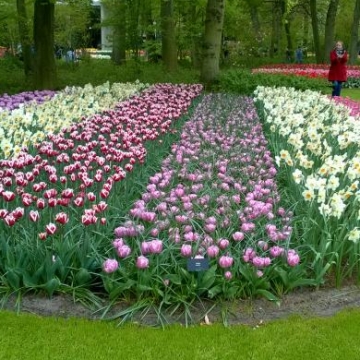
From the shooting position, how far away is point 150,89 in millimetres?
13414

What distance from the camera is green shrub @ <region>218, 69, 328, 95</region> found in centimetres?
1447

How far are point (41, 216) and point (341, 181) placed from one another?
2816 mm

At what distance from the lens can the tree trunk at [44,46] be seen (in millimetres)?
14664

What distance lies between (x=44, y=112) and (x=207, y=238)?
487cm

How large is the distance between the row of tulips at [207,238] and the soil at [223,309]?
0.11 m

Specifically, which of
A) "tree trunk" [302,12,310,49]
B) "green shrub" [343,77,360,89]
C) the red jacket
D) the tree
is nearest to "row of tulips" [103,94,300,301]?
the red jacket

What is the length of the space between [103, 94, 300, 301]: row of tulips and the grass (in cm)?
35

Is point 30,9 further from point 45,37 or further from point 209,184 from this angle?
point 209,184

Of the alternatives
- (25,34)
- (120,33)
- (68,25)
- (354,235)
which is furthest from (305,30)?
(354,235)

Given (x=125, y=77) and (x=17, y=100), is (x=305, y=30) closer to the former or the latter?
(x=125, y=77)

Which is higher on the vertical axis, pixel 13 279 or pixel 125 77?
pixel 125 77

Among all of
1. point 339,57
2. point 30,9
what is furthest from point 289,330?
point 30,9

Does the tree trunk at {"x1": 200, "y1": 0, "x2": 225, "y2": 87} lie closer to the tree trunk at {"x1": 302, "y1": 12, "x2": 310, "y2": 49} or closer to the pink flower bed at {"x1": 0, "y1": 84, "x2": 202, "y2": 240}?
Result: the pink flower bed at {"x1": 0, "y1": 84, "x2": 202, "y2": 240}

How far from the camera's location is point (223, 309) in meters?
3.92
